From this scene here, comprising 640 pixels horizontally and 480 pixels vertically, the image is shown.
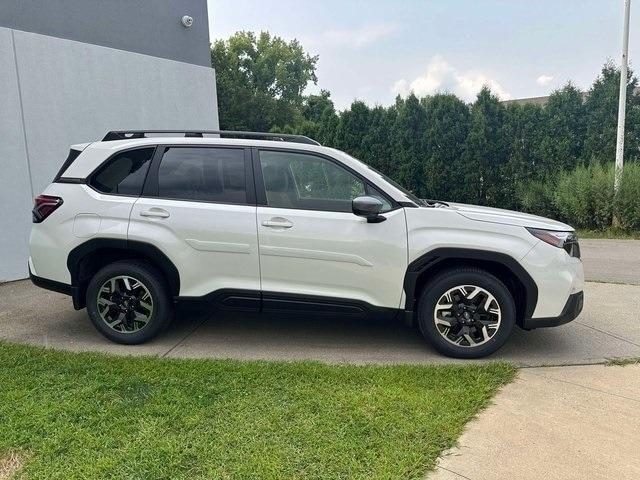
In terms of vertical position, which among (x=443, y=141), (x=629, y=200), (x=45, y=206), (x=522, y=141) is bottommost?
(x=629, y=200)

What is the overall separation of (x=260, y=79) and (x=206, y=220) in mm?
48565

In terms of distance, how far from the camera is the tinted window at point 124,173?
454 cm

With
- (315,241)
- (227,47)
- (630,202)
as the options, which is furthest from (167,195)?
(227,47)

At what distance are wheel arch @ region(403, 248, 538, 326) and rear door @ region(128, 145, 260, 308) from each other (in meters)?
1.32

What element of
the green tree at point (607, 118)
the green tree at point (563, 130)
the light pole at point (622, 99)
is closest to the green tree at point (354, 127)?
the green tree at point (563, 130)

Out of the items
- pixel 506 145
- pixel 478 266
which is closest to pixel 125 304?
pixel 478 266

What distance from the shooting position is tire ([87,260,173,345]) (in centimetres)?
449

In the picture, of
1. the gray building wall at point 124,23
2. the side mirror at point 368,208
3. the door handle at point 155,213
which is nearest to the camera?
the side mirror at point 368,208

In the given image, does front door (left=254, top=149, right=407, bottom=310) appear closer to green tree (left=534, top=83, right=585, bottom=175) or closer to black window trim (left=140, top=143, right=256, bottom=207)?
black window trim (left=140, top=143, right=256, bottom=207)

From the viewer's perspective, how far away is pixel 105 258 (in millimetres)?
4672

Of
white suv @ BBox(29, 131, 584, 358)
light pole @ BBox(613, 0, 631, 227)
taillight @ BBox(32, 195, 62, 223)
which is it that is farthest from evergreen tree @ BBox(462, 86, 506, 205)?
taillight @ BBox(32, 195, 62, 223)

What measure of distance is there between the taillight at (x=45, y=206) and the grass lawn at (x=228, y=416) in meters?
1.23

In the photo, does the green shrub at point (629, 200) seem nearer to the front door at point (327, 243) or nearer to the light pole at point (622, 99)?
the light pole at point (622, 99)

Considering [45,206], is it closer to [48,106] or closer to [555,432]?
[48,106]
